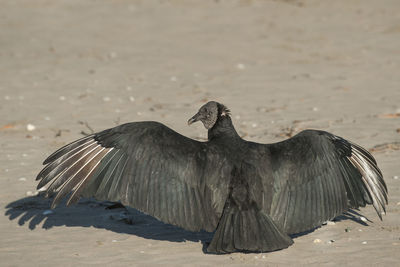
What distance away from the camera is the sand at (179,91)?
5672mm

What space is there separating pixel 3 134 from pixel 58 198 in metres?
3.45

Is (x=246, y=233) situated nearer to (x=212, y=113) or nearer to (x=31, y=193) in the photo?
(x=212, y=113)

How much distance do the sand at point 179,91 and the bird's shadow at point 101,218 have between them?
18 mm

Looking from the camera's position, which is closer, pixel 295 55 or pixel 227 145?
pixel 227 145

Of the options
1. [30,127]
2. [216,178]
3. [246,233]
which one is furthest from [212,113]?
[30,127]

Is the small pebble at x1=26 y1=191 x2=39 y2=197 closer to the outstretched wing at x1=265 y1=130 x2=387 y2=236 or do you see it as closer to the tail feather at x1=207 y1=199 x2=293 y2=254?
the tail feather at x1=207 y1=199 x2=293 y2=254

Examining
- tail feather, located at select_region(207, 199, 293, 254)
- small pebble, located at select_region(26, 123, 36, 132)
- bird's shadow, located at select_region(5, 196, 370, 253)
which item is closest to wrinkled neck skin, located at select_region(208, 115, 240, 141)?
tail feather, located at select_region(207, 199, 293, 254)

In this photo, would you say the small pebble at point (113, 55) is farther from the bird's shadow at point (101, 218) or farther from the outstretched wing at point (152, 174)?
the outstretched wing at point (152, 174)

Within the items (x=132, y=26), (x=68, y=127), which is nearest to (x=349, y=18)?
(x=132, y=26)

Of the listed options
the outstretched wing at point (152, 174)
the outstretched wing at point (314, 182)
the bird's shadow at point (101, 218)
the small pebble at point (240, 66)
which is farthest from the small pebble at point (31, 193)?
the small pebble at point (240, 66)

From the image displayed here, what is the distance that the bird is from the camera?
5.37 metres

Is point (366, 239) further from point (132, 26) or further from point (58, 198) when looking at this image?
point (132, 26)

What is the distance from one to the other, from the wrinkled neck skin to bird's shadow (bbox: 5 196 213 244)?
82cm

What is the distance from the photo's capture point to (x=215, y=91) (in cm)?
1040
